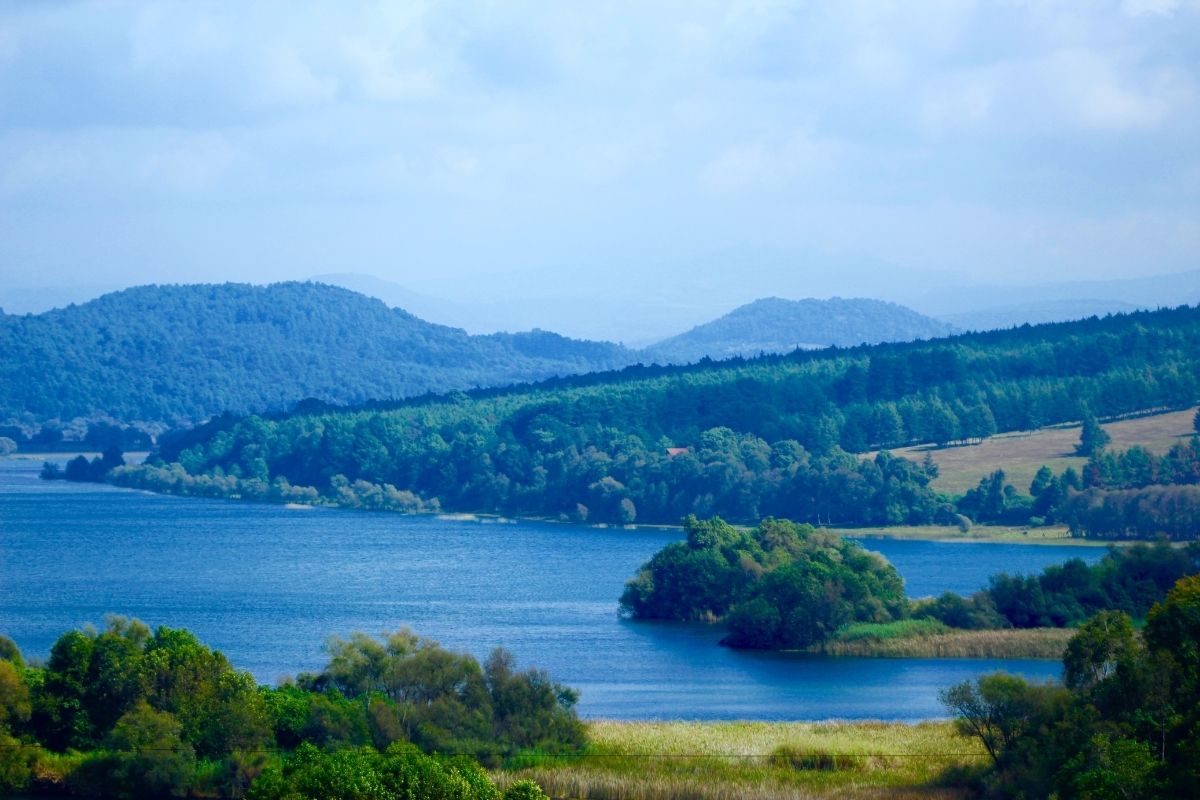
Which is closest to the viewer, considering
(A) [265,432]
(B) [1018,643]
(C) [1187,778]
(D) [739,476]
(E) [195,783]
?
(C) [1187,778]

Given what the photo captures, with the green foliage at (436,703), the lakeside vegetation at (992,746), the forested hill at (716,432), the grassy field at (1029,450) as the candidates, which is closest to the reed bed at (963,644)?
the lakeside vegetation at (992,746)

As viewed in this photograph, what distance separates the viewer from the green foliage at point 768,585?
55.5 metres

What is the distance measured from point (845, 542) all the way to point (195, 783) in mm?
32799

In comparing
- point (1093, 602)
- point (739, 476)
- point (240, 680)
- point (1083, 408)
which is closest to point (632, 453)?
point (739, 476)

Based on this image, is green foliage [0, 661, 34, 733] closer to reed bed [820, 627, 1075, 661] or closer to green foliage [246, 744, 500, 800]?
green foliage [246, 744, 500, 800]

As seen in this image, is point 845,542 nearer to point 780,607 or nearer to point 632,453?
point 780,607

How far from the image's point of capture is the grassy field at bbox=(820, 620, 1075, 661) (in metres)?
51.5

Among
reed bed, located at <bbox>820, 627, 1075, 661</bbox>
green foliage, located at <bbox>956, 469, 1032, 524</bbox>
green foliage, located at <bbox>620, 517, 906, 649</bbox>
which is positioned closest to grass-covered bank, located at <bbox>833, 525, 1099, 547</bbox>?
green foliage, located at <bbox>956, 469, 1032, 524</bbox>

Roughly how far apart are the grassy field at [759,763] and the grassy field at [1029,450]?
2500 inches

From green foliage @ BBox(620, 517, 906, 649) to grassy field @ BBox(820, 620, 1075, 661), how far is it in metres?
0.94

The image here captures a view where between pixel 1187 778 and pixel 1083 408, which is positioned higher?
pixel 1083 408

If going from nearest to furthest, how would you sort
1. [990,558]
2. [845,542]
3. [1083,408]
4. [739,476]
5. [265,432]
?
[845,542] < [990,558] < [739,476] < [1083,408] < [265,432]

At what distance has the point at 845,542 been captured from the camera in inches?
2451

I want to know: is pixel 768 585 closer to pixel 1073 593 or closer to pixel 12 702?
pixel 1073 593
